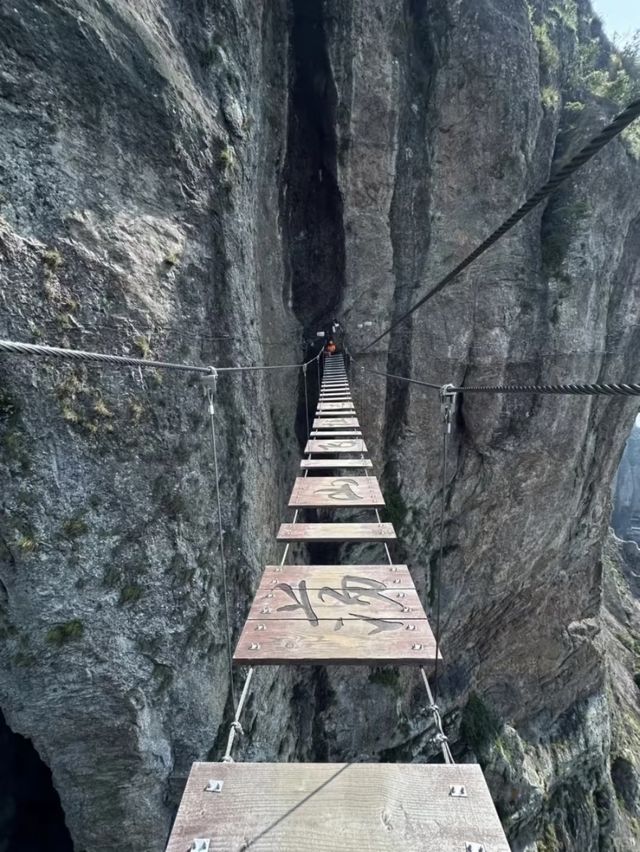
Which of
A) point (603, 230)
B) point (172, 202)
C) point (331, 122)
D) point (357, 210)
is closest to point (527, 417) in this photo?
point (603, 230)

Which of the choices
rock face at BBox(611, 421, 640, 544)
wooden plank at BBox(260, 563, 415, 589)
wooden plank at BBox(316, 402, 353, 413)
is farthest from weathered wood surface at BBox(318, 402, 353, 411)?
rock face at BBox(611, 421, 640, 544)

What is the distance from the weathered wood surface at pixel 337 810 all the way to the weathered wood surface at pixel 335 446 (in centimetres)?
395

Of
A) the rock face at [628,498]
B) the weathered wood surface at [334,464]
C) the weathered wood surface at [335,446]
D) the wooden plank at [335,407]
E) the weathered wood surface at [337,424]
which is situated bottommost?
the rock face at [628,498]

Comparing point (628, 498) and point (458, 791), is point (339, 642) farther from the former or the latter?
point (628, 498)

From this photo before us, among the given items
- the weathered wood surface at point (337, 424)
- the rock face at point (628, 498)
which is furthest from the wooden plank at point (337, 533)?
the rock face at point (628, 498)

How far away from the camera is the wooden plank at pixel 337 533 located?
3.60 m

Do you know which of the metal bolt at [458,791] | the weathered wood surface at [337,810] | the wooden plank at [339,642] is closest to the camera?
the weathered wood surface at [337,810]

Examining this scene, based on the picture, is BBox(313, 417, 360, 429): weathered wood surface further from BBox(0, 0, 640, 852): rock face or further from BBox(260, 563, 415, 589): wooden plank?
BBox(260, 563, 415, 589): wooden plank

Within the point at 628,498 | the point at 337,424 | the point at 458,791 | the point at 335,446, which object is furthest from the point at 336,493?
the point at 628,498

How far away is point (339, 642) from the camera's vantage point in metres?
2.46

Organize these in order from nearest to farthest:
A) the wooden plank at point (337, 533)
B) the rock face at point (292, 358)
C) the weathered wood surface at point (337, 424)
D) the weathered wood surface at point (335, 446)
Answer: the wooden plank at point (337, 533) → the rock face at point (292, 358) → the weathered wood surface at point (335, 446) → the weathered wood surface at point (337, 424)

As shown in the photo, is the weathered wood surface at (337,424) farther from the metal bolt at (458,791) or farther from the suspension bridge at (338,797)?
the metal bolt at (458,791)

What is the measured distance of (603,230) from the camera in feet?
38.3

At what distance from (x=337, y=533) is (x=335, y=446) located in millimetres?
2367
